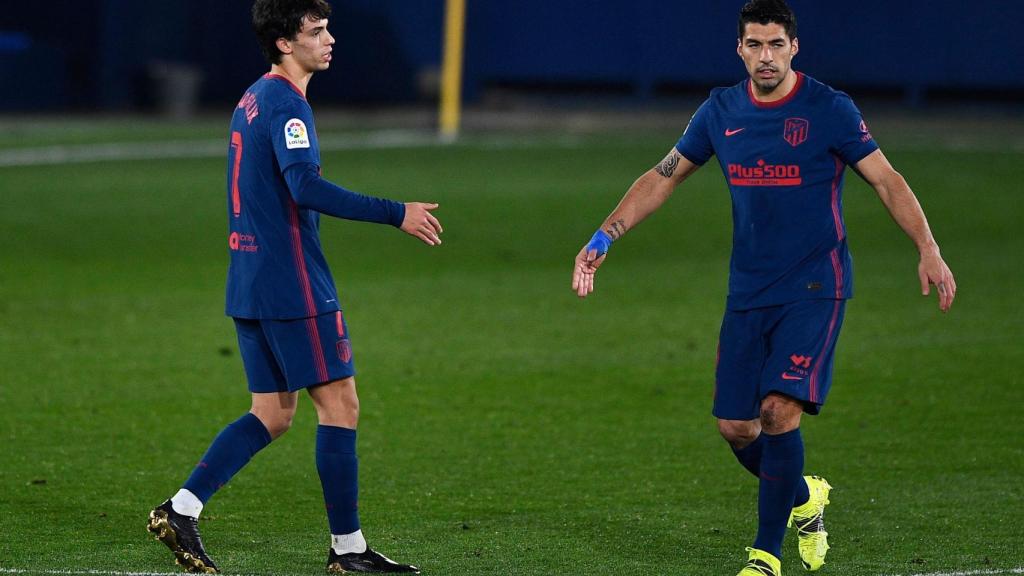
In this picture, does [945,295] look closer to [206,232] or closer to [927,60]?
[206,232]

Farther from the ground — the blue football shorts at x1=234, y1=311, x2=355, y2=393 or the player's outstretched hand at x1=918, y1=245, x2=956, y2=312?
the player's outstretched hand at x1=918, y1=245, x2=956, y2=312

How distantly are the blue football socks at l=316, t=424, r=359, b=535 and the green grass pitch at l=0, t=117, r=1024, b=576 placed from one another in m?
0.27

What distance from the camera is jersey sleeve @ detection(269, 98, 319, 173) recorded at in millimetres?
5453

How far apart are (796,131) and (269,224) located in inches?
74.2

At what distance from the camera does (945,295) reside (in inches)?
222

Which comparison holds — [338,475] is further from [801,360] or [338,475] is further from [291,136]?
[801,360]

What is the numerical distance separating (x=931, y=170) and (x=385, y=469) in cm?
1418

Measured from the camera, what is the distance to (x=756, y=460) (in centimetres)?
608

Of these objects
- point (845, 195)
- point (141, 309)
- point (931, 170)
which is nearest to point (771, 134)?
point (141, 309)

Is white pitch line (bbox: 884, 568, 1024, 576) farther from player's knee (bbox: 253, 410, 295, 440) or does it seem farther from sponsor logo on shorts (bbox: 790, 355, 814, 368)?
player's knee (bbox: 253, 410, 295, 440)

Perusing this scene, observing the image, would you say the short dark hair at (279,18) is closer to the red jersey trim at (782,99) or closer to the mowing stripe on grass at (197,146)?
the red jersey trim at (782,99)

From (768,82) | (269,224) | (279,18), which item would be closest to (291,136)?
(269,224)

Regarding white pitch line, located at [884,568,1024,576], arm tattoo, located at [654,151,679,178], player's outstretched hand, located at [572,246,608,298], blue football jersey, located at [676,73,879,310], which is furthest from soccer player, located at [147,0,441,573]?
white pitch line, located at [884,568,1024,576]

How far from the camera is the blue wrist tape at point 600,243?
19.4 feet
